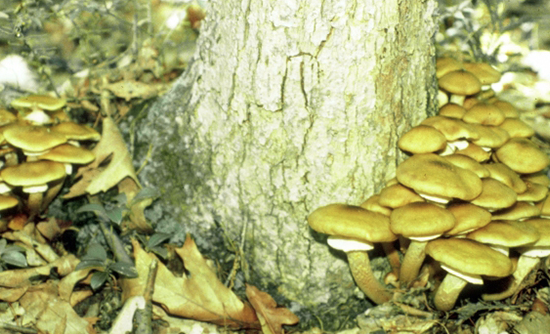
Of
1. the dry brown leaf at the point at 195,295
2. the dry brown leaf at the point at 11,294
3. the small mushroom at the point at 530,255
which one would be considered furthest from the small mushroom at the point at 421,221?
the dry brown leaf at the point at 11,294

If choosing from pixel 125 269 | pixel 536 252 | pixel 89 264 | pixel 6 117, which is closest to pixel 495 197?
pixel 536 252

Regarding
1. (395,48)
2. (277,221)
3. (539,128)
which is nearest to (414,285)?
(277,221)

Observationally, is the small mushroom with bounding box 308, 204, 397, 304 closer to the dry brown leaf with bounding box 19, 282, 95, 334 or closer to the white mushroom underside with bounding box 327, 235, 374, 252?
the white mushroom underside with bounding box 327, 235, 374, 252

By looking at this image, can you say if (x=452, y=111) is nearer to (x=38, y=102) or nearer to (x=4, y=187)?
(x=38, y=102)

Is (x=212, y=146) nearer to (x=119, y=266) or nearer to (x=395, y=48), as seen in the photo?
(x=119, y=266)

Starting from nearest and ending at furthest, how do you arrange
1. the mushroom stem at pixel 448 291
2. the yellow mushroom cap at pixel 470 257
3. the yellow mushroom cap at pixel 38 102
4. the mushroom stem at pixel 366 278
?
the yellow mushroom cap at pixel 470 257 < the mushroom stem at pixel 448 291 < the mushroom stem at pixel 366 278 < the yellow mushroom cap at pixel 38 102

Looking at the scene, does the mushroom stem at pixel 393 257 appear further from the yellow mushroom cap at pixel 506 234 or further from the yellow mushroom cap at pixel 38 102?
the yellow mushroom cap at pixel 38 102
